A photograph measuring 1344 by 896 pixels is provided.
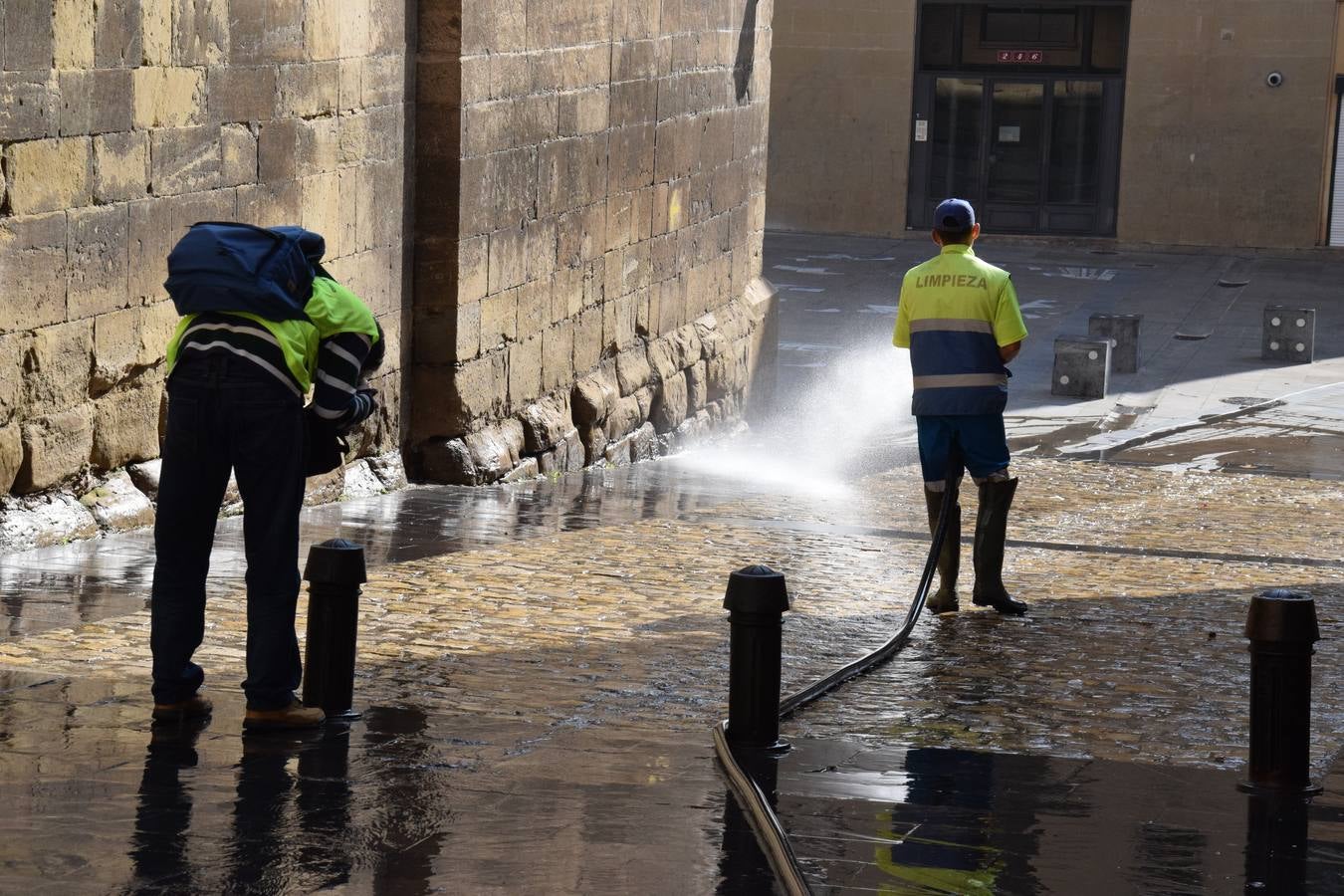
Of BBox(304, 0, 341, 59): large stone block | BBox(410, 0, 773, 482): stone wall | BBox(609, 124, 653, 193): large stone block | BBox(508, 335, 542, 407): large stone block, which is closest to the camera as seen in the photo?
BBox(304, 0, 341, 59): large stone block

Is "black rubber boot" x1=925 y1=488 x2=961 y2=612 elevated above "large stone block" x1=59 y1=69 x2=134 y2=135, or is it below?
below

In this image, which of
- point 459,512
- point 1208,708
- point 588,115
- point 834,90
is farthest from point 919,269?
point 834,90

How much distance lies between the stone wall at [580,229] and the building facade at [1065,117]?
15.8 metres

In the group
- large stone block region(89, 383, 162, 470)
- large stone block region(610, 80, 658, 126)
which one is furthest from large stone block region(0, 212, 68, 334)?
large stone block region(610, 80, 658, 126)

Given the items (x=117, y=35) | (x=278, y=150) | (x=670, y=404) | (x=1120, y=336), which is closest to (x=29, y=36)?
(x=117, y=35)

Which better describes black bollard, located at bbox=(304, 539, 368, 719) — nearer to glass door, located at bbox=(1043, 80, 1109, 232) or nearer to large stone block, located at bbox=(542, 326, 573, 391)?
large stone block, located at bbox=(542, 326, 573, 391)

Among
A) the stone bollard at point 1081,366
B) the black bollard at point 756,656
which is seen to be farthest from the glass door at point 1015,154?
the black bollard at point 756,656

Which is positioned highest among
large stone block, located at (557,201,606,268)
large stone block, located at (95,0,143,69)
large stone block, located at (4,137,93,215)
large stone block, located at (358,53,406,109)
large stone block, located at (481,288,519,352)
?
large stone block, located at (95,0,143,69)

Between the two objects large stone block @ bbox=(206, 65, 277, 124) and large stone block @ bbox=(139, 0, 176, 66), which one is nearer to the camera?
large stone block @ bbox=(139, 0, 176, 66)

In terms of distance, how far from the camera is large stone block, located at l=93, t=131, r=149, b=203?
8.73 metres

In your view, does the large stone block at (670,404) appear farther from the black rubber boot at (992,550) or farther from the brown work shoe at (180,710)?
the brown work shoe at (180,710)

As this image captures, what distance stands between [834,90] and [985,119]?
260 centimetres

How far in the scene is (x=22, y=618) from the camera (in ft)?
22.9

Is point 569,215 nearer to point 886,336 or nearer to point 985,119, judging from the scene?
point 886,336
